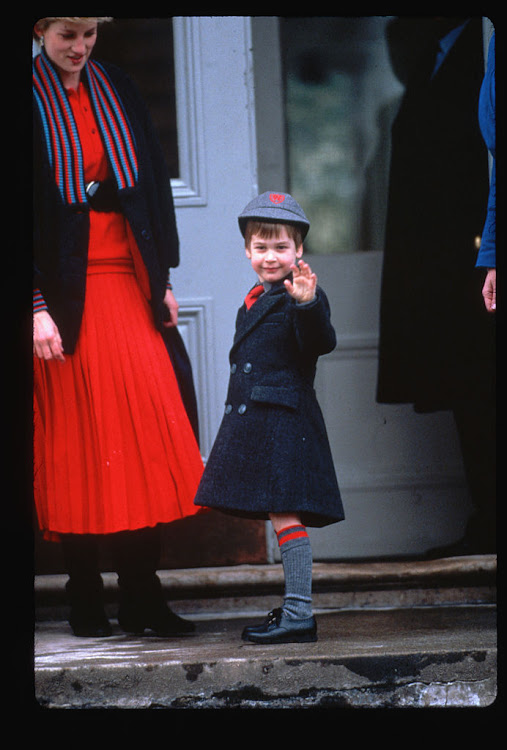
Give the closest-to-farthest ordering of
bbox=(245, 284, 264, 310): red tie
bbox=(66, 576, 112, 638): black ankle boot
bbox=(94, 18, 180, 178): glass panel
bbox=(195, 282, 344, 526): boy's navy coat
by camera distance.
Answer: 1. bbox=(195, 282, 344, 526): boy's navy coat
2. bbox=(245, 284, 264, 310): red tie
3. bbox=(66, 576, 112, 638): black ankle boot
4. bbox=(94, 18, 180, 178): glass panel

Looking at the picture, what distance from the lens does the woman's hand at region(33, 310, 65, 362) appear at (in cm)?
229

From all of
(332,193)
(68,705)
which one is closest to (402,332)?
(332,193)

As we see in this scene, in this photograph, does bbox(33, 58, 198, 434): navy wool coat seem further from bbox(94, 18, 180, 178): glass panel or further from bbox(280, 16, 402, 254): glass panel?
bbox(280, 16, 402, 254): glass panel

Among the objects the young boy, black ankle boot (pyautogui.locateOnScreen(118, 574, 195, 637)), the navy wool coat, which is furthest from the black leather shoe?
the navy wool coat

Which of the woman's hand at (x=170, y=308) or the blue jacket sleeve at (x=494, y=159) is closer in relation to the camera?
the blue jacket sleeve at (x=494, y=159)

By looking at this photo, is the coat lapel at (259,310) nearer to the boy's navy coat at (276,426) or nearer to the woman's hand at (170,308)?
the boy's navy coat at (276,426)

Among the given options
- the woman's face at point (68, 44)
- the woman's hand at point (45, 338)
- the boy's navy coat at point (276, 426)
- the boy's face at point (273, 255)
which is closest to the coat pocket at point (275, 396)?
the boy's navy coat at point (276, 426)

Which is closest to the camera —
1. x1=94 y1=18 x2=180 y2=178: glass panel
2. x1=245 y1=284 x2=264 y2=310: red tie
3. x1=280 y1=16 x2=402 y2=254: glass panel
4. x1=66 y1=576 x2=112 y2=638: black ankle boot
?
x1=245 y1=284 x2=264 y2=310: red tie

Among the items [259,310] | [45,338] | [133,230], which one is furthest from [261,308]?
[45,338]

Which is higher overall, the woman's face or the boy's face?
the woman's face

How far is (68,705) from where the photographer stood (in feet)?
6.92

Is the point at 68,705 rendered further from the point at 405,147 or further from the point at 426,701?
the point at 405,147

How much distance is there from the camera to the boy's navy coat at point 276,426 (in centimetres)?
221

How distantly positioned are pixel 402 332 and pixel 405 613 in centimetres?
83
